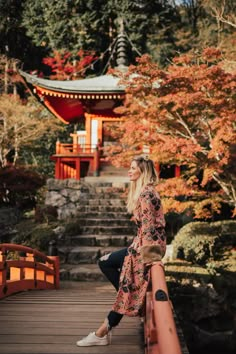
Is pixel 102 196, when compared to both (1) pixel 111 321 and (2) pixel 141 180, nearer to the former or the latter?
(1) pixel 111 321

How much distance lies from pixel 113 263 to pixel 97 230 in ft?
26.7

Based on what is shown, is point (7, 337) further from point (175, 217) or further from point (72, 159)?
point (72, 159)

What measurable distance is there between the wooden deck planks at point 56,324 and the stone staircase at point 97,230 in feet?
9.82

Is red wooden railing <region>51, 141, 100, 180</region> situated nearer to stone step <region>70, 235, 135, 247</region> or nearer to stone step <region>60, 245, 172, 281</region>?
stone step <region>70, 235, 135, 247</region>

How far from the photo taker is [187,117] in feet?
34.1

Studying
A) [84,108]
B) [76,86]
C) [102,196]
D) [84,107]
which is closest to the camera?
[102,196]

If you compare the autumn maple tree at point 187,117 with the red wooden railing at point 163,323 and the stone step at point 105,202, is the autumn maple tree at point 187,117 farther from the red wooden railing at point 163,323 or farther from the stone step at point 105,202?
the red wooden railing at point 163,323

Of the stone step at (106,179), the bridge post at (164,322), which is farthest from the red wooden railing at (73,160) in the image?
the bridge post at (164,322)

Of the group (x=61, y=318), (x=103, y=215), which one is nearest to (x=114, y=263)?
(x=61, y=318)

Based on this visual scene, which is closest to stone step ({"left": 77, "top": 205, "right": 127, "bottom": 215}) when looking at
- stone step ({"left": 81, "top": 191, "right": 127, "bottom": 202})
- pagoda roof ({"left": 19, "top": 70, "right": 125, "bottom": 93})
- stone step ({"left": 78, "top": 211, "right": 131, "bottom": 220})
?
stone step ({"left": 78, "top": 211, "right": 131, "bottom": 220})

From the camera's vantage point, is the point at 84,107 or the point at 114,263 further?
the point at 84,107

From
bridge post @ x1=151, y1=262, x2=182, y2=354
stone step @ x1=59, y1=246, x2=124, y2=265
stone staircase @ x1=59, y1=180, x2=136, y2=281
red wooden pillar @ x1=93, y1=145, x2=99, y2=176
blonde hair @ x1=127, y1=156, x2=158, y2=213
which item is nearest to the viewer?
bridge post @ x1=151, y1=262, x2=182, y2=354

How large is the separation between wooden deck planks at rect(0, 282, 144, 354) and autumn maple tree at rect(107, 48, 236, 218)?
4.18 meters

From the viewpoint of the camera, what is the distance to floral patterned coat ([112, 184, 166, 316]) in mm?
3199
